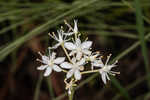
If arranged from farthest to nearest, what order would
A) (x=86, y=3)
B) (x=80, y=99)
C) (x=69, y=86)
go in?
(x=80, y=99) < (x=86, y=3) < (x=69, y=86)

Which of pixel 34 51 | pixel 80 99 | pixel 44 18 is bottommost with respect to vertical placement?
pixel 80 99

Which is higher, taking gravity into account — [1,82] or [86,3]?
[86,3]

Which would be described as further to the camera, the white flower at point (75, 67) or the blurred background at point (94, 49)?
the blurred background at point (94, 49)

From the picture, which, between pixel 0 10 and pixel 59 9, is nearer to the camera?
pixel 59 9

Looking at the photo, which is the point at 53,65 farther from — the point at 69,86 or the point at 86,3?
the point at 86,3

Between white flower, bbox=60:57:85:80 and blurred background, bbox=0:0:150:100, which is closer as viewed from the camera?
white flower, bbox=60:57:85:80

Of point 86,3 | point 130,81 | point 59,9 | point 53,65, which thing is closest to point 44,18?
point 59,9

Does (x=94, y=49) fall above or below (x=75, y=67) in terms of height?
below

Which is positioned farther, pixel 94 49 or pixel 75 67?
pixel 94 49

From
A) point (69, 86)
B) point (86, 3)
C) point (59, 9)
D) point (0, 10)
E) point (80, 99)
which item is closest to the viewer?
point (69, 86)
